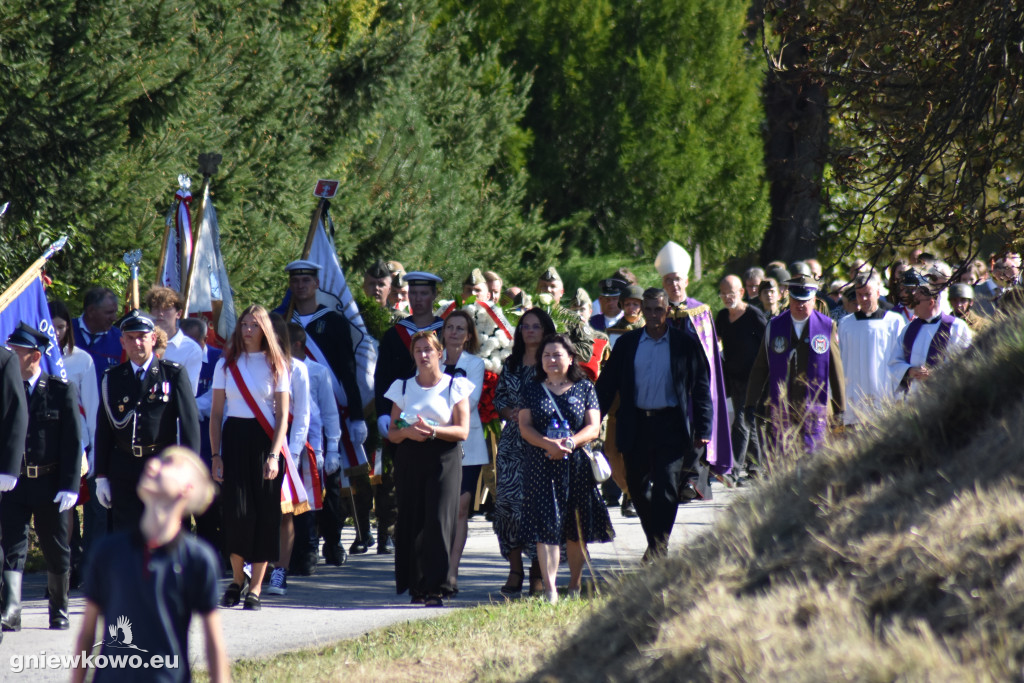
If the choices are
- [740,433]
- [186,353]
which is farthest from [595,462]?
[740,433]

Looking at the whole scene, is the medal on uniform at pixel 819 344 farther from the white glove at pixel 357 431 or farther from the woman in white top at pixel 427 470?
the white glove at pixel 357 431

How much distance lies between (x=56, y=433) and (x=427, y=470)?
2.37 m

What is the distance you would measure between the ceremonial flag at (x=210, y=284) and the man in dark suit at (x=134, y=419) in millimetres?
2872

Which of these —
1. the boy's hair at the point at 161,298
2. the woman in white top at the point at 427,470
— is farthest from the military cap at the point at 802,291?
the boy's hair at the point at 161,298

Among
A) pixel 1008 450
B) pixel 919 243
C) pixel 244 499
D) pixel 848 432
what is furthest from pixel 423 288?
pixel 1008 450

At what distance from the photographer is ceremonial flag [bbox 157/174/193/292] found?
37.2 ft

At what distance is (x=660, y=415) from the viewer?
9.08m

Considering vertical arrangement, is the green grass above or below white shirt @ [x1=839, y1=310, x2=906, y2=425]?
below

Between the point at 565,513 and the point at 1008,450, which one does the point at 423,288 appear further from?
the point at 1008,450

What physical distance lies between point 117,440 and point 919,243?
5862 mm

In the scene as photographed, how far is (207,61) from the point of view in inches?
598

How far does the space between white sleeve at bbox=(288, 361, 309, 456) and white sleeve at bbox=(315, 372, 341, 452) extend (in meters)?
0.99

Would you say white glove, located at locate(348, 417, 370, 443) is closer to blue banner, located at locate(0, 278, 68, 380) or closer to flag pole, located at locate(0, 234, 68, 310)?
blue banner, located at locate(0, 278, 68, 380)

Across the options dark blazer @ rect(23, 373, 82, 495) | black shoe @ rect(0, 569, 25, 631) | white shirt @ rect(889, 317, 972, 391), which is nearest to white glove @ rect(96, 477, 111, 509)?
dark blazer @ rect(23, 373, 82, 495)
